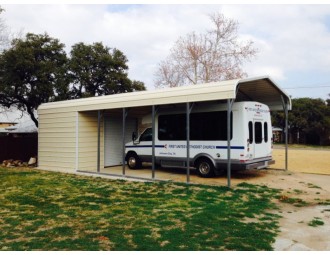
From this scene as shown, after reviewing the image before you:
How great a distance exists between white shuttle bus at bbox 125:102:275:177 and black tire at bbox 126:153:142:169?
658mm

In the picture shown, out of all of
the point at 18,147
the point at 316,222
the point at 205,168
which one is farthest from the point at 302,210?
the point at 18,147

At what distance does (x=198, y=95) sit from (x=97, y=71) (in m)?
12.9

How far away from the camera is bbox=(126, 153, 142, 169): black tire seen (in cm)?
1402

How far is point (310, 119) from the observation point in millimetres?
43562

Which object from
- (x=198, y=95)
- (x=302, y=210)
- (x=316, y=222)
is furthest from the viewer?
(x=198, y=95)

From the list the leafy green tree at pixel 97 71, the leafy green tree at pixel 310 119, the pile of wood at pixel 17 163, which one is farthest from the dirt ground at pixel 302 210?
the leafy green tree at pixel 310 119

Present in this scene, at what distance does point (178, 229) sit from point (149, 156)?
8.01 m

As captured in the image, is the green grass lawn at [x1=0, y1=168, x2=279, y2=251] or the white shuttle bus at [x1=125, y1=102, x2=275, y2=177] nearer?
the green grass lawn at [x1=0, y1=168, x2=279, y2=251]

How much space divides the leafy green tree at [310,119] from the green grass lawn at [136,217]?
36.9 meters

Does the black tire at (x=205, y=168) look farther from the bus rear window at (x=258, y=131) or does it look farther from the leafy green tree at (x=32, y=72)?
the leafy green tree at (x=32, y=72)

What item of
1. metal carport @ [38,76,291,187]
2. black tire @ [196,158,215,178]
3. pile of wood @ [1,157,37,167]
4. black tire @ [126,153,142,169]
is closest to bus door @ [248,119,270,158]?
metal carport @ [38,76,291,187]

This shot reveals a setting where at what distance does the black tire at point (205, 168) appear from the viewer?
Result: 37.5 feet

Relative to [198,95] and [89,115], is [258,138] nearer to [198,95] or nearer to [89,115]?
[198,95]

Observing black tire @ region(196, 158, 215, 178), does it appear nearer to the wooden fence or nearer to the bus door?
the bus door
